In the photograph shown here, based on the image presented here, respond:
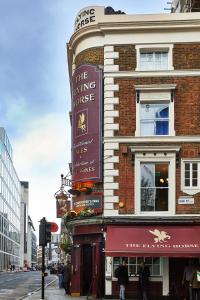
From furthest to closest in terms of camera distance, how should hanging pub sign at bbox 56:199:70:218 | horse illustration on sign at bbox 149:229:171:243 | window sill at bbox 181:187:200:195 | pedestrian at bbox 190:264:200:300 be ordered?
hanging pub sign at bbox 56:199:70:218
window sill at bbox 181:187:200:195
horse illustration on sign at bbox 149:229:171:243
pedestrian at bbox 190:264:200:300

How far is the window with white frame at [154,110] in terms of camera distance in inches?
1098

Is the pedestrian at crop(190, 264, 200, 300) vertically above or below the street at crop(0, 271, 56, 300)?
above

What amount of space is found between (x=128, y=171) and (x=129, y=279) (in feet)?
14.8

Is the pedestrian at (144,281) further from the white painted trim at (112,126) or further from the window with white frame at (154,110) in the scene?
the white painted trim at (112,126)

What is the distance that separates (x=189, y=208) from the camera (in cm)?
2706

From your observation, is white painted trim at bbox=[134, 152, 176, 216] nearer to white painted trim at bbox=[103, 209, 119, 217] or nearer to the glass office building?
white painted trim at bbox=[103, 209, 119, 217]

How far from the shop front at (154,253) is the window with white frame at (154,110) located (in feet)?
13.8

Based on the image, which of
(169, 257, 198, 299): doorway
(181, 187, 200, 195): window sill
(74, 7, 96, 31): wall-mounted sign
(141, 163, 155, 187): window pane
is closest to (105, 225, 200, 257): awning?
(169, 257, 198, 299): doorway

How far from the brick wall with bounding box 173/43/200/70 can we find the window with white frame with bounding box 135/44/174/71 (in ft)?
0.76

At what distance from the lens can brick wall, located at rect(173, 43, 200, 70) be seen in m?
28.2

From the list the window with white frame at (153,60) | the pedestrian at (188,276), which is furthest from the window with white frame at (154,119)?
the pedestrian at (188,276)

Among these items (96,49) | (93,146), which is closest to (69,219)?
(93,146)

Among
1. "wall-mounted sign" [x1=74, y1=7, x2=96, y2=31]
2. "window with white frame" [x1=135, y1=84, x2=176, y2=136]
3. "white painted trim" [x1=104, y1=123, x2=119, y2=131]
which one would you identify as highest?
"wall-mounted sign" [x1=74, y1=7, x2=96, y2=31]

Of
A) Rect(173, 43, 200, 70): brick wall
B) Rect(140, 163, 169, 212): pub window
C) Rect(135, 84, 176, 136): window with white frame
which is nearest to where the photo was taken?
Rect(140, 163, 169, 212): pub window
